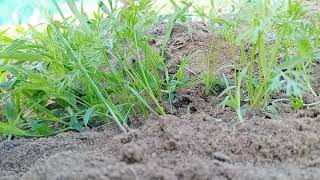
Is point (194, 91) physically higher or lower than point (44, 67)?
lower

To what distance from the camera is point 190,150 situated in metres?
0.85

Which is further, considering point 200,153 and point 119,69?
point 119,69

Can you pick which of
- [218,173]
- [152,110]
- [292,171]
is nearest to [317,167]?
[292,171]

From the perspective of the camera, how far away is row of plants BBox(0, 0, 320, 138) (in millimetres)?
1044

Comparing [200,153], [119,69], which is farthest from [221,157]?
[119,69]

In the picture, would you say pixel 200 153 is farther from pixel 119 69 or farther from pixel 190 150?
pixel 119 69

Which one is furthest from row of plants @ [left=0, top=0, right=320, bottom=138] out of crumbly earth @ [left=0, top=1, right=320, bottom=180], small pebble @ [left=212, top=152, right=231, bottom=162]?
small pebble @ [left=212, top=152, right=231, bottom=162]

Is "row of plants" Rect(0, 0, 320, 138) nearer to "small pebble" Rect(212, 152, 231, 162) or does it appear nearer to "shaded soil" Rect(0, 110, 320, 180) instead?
"shaded soil" Rect(0, 110, 320, 180)

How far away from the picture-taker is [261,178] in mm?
698

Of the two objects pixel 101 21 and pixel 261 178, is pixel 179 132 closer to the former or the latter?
pixel 261 178

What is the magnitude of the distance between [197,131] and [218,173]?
0.64 ft

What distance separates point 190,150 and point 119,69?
0.55 m

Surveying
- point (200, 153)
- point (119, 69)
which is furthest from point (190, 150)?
point (119, 69)

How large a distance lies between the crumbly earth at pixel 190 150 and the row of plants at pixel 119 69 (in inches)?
1.9
